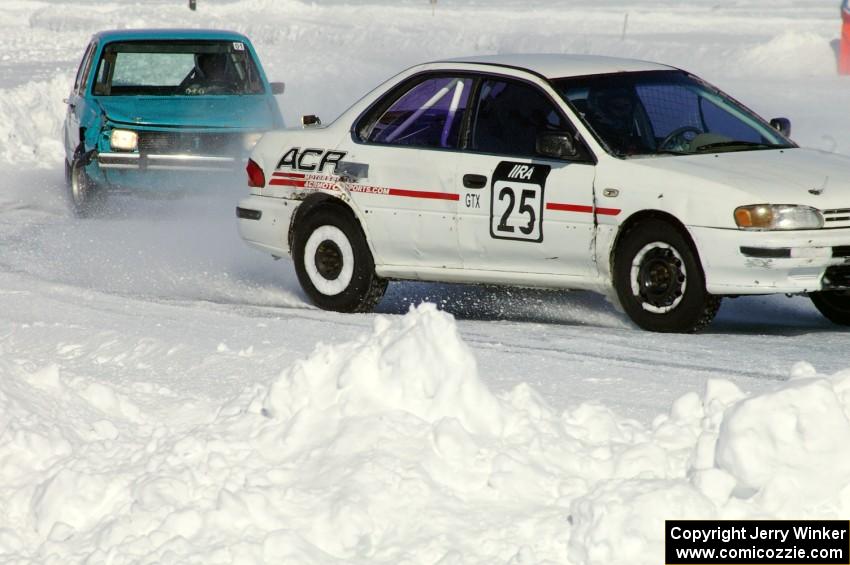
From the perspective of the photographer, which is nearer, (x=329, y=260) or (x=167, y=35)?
(x=329, y=260)

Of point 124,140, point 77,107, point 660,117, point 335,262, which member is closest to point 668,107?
point 660,117

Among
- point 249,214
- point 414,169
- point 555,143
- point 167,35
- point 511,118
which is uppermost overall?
point 167,35

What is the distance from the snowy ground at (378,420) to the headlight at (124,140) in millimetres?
1601

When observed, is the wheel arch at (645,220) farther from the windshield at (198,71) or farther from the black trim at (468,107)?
the windshield at (198,71)

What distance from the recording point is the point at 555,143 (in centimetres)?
768

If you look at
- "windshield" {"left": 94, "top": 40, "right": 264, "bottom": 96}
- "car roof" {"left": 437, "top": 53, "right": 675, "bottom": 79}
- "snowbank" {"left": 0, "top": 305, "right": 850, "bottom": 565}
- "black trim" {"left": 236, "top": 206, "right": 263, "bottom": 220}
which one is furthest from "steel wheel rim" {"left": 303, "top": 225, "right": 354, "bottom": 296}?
"windshield" {"left": 94, "top": 40, "right": 264, "bottom": 96}

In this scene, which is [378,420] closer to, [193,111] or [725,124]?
[725,124]

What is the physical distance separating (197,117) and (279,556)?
344 inches

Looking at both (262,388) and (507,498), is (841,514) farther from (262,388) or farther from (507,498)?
(262,388)

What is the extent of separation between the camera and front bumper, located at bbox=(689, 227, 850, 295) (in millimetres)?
7195

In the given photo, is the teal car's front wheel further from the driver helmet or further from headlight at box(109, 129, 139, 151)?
the driver helmet

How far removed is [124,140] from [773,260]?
6.93 metres

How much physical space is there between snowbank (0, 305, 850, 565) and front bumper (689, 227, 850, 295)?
204cm

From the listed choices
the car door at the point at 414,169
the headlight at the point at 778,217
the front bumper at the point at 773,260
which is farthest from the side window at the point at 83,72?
the headlight at the point at 778,217
